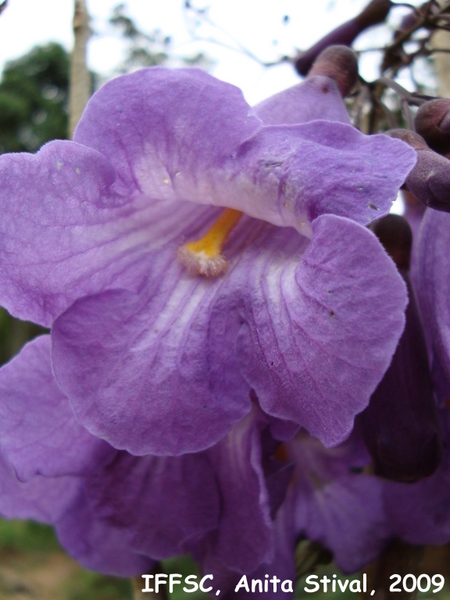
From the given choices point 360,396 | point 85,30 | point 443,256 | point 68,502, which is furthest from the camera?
point 85,30

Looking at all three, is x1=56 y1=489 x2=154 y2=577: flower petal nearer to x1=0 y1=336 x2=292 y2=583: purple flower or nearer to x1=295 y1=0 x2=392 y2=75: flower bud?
x1=0 y1=336 x2=292 y2=583: purple flower

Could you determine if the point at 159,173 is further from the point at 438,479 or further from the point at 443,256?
A: the point at 438,479

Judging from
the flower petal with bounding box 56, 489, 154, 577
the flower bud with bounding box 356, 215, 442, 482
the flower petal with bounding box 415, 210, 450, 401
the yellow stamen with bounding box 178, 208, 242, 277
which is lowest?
the flower petal with bounding box 56, 489, 154, 577

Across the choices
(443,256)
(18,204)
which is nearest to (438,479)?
(443,256)

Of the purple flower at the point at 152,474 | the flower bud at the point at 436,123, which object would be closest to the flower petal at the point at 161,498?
the purple flower at the point at 152,474

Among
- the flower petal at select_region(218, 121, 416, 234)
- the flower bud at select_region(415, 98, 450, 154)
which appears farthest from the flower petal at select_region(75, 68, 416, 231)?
the flower bud at select_region(415, 98, 450, 154)

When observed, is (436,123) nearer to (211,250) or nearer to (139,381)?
(211,250)

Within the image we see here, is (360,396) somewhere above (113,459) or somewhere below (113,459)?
above

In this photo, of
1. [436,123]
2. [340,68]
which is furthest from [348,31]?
[436,123]
